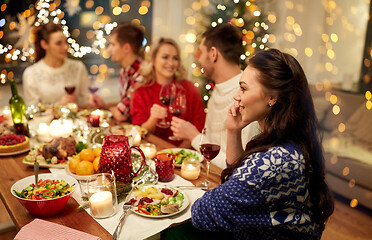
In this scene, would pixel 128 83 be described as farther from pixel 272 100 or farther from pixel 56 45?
pixel 272 100

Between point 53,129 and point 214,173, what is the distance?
1.03 meters

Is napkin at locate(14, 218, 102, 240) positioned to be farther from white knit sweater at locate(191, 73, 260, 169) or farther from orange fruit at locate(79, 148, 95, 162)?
white knit sweater at locate(191, 73, 260, 169)

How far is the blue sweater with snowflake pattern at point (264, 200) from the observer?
1153 millimetres

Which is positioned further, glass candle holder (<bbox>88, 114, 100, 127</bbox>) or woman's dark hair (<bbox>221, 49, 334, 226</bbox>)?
glass candle holder (<bbox>88, 114, 100, 127</bbox>)

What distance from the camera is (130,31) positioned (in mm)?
3578

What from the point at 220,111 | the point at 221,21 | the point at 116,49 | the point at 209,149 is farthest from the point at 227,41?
the point at 221,21

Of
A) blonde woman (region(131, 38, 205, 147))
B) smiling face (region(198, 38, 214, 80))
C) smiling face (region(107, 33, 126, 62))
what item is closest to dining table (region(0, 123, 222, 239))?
smiling face (region(198, 38, 214, 80))

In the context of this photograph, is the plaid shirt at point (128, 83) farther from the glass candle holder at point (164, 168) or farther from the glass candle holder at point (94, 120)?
the glass candle holder at point (164, 168)

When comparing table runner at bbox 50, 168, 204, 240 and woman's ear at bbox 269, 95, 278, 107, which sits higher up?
woman's ear at bbox 269, 95, 278, 107

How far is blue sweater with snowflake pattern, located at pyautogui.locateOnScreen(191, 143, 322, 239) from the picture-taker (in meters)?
1.15

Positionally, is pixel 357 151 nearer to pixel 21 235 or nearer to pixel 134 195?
pixel 134 195

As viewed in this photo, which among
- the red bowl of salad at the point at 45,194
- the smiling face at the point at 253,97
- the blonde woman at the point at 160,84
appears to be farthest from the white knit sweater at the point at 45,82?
the smiling face at the point at 253,97

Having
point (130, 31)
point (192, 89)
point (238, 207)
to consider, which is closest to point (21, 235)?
point (238, 207)

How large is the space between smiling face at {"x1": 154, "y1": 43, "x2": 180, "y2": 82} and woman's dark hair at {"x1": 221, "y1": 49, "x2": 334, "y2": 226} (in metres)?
1.63
